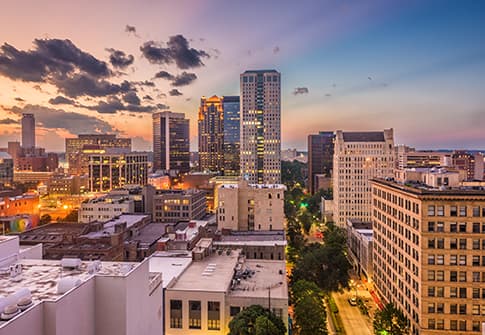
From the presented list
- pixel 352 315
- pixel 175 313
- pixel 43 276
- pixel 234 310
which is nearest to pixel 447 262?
pixel 352 315

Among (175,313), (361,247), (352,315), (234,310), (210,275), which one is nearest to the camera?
(234,310)

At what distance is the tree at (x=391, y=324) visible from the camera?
201 feet

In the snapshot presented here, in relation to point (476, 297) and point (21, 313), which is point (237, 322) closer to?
point (21, 313)

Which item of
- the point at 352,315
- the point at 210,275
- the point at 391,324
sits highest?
the point at 210,275

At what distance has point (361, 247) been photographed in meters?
102

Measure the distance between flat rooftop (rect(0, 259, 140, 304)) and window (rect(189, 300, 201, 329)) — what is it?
23.0 meters

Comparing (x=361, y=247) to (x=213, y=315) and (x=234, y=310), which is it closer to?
(x=234, y=310)

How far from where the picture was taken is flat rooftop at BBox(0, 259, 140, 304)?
1219 inches

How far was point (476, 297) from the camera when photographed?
58625 millimetres

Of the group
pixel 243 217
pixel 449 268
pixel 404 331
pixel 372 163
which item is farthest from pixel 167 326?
pixel 372 163

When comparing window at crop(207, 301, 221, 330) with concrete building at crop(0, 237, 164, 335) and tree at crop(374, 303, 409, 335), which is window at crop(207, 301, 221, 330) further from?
tree at crop(374, 303, 409, 335)

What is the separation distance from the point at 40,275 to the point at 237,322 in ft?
83.0

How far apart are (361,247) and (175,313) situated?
59123 millimetres

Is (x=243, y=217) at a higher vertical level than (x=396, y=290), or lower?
higher
